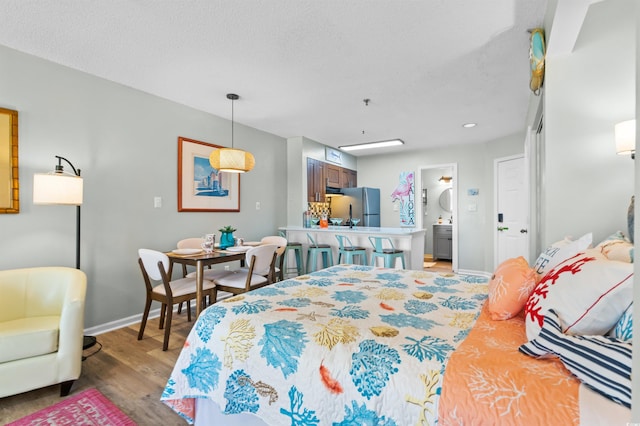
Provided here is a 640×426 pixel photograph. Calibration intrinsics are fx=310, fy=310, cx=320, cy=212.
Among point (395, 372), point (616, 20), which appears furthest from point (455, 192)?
point (395, 372)

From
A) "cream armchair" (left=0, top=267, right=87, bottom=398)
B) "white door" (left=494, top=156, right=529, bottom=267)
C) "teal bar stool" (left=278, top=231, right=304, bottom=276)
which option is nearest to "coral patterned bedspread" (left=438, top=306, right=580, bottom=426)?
"cream armchair" (left=0, top=267, right=87, bottom=398)

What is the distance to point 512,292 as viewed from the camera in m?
1.36

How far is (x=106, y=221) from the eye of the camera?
3100 millimetres

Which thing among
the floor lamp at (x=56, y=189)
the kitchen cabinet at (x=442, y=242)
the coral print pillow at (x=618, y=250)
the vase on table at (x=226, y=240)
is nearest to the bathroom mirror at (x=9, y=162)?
the floor lamp at (x=56, y=189)

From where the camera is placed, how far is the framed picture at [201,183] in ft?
12.4

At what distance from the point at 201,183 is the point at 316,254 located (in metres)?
1.99

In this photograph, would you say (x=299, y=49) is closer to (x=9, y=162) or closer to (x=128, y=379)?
(x=9, y=162)

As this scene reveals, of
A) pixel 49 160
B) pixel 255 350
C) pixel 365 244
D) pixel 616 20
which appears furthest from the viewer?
pixel 365 244

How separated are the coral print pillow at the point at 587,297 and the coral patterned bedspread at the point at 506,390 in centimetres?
14

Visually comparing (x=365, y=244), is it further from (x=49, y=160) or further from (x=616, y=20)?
(x=49, y=160)

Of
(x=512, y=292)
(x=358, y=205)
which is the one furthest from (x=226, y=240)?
(x=358, y=205)

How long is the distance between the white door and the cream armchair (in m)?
5.65

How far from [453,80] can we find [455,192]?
3.32 m

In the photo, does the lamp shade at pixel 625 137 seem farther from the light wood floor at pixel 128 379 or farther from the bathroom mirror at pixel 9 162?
the bathroom mirror at pixel 9 162
